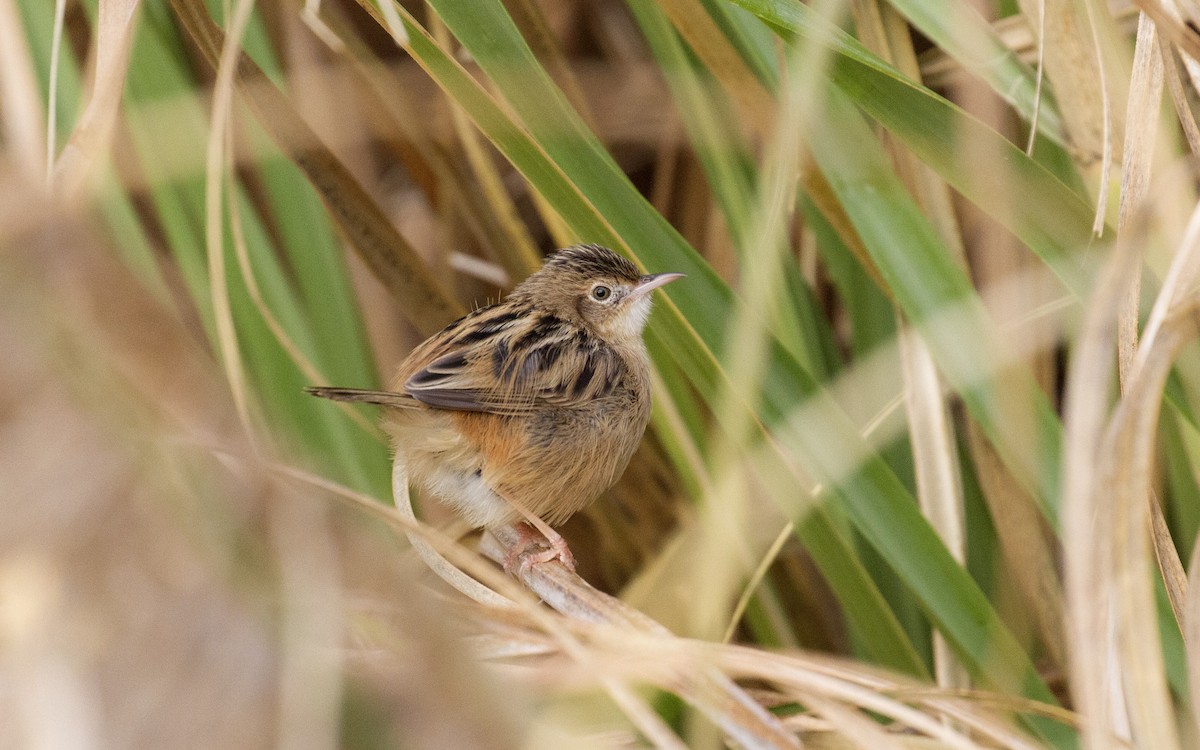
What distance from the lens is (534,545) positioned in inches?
112

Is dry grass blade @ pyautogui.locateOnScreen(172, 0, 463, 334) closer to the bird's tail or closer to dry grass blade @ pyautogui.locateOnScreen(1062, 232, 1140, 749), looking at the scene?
the bird's tail

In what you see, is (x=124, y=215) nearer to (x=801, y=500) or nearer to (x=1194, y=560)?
(x=801, y=500)

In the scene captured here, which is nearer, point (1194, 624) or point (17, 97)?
point (1194, 624)

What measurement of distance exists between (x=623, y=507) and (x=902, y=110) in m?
1.63

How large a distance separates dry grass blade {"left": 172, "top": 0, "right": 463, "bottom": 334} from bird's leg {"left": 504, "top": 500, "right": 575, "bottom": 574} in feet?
1.98

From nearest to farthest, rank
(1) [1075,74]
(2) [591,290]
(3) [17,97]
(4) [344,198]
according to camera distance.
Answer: (3) [17,97]
(1) [1075,74]
(4) [344,198]
(2) [591,290]

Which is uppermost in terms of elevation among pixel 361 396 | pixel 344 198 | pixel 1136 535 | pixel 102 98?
pixel 102 98

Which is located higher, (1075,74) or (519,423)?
(1075,74)

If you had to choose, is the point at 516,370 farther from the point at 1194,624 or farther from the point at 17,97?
the point at 1194,624

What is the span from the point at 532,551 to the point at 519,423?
0.33 m

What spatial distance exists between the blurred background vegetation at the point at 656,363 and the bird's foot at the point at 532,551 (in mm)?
253

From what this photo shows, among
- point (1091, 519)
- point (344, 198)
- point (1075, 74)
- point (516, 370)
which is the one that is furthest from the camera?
point (516, 370)

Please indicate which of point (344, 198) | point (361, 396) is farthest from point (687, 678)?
point (344, 198)

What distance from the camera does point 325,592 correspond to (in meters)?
0.81
